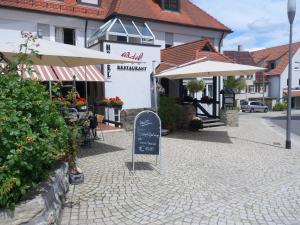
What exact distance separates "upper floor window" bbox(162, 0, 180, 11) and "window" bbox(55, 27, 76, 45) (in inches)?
332

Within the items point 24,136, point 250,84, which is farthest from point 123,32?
point 250,84

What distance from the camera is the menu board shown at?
7.39m

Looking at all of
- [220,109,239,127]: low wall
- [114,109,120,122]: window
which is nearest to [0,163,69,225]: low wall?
[114,109,120,122]: window

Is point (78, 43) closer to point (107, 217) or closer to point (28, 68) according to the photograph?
point (28, 68)

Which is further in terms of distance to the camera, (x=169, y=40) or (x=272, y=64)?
(x=272, y=64)

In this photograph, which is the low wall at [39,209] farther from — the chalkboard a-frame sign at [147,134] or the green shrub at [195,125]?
the green shrub at [195,125]

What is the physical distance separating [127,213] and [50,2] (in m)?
17.4

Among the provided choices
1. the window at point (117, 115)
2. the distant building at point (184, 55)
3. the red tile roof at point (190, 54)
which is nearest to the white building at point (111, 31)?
the distant building at point (184, 55)

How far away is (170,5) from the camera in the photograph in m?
25.1

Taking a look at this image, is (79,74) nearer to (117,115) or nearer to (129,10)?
(117,115)

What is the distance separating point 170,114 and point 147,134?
669cm

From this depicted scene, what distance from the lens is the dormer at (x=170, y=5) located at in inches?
970

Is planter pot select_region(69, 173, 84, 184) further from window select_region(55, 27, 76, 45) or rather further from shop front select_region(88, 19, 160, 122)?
window select_region(55, 27, 76, 45)

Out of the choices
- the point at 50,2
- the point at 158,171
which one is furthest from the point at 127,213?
the point at 50,2
